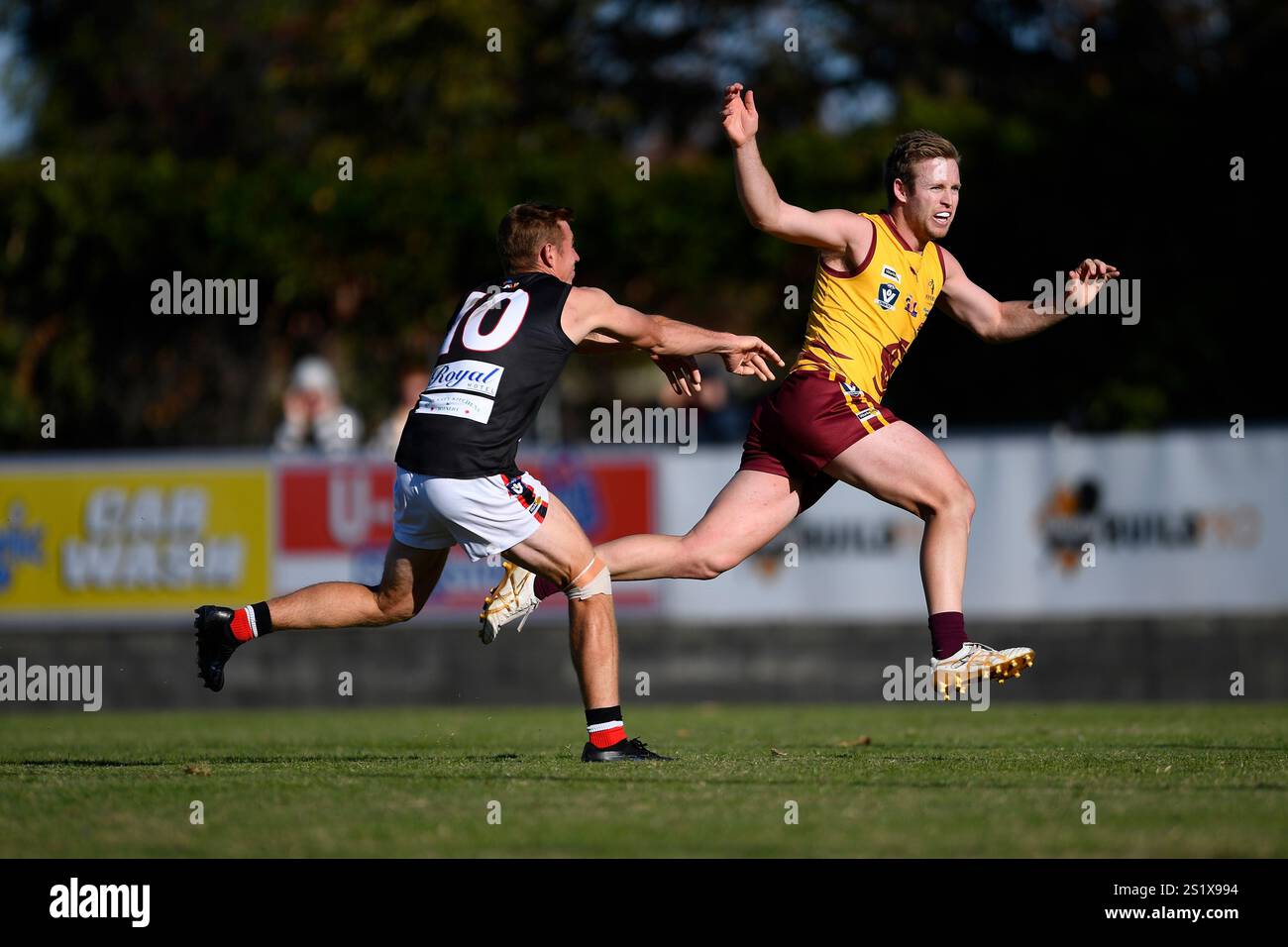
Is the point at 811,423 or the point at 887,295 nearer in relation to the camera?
the point at 811,423

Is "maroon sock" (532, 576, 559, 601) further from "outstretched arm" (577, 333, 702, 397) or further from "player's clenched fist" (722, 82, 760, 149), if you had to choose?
"player's clenched fist" (722, 82, 760, 149)

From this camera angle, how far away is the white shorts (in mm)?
6977

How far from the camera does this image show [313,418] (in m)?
16.1

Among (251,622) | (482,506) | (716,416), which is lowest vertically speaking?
(251,622)

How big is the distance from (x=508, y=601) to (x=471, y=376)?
114cm

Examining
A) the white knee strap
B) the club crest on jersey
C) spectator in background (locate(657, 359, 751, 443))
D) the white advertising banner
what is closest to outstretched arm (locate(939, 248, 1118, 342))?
the club crest on jersey

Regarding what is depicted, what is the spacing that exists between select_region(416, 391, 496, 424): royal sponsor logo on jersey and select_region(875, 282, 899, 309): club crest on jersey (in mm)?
1770

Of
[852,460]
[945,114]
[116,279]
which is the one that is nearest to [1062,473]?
[945,114]

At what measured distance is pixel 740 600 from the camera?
14961 mm

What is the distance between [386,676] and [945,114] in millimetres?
7655

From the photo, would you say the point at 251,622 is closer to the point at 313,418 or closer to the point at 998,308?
the point at 998,308

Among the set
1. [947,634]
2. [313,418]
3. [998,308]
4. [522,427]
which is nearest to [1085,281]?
[998,308]

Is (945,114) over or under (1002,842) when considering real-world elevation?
over
